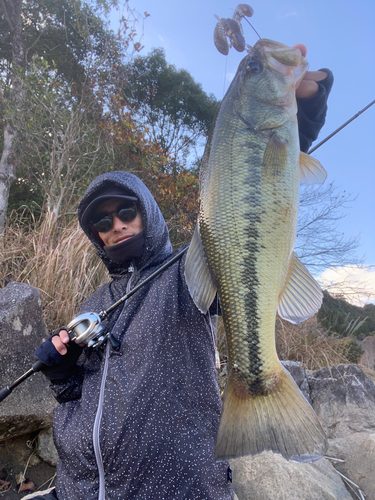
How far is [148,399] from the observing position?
1.28 meters

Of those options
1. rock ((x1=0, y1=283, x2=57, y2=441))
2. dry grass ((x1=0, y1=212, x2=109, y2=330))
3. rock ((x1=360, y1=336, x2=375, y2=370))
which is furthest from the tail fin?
rock ((x1=360, y1=336, x2=375, y2=370))

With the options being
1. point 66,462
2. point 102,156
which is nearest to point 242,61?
point 66,462

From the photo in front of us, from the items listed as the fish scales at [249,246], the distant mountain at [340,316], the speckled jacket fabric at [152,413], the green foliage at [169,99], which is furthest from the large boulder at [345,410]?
the green foliage at [169,99]

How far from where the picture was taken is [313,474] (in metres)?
2.42

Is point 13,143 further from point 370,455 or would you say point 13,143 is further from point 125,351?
point 370,455

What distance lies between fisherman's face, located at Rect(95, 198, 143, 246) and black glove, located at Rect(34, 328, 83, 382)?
2.16 feet

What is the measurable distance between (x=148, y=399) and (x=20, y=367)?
75.3 inches

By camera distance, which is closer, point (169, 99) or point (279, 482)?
point (279, 482)

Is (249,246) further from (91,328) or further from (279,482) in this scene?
(279,482)

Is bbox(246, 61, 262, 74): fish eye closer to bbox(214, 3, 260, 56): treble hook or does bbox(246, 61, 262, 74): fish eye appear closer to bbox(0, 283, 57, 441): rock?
bbox(214, 3, 260, 56): treble hook

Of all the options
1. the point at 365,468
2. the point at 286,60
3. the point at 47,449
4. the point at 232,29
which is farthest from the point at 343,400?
the point at 232,29

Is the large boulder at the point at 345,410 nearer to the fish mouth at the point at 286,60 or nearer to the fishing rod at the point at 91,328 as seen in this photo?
the fishing rod at the point at 91,328

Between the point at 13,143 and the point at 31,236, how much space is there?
12.3 feet

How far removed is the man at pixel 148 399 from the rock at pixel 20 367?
1.17 meters
